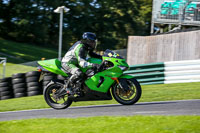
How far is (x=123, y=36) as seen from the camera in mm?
46062

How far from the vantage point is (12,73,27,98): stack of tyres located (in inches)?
514

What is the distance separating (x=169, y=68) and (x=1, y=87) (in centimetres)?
657

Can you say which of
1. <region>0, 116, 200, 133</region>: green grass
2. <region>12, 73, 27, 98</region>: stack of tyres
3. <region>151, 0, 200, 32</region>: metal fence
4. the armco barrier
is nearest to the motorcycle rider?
<region>0, 116, 200, 133</region>: green grass

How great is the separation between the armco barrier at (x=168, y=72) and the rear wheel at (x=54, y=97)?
6088mm

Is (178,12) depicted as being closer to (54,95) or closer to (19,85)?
(19,85)

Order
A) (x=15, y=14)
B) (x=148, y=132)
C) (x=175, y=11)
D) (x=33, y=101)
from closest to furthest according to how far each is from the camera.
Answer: (x=148, y=132)
(x=33, y=101)
(x=175, y=11)
(x=15, y=14)

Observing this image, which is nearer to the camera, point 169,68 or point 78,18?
point 169,68

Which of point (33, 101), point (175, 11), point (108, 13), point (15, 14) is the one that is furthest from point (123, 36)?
point (33, 101)

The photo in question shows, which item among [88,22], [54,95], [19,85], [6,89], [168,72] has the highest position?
[88,22]

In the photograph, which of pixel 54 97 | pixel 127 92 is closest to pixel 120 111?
pixel 127 92

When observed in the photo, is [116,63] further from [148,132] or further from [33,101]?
[33,101]

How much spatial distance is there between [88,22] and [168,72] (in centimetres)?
3087

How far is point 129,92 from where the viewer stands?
8312 millimetres

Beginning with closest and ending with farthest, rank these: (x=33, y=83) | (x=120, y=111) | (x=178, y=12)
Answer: (x=120, y=111)
(x=33, y=83)
(x=178, y=12)
